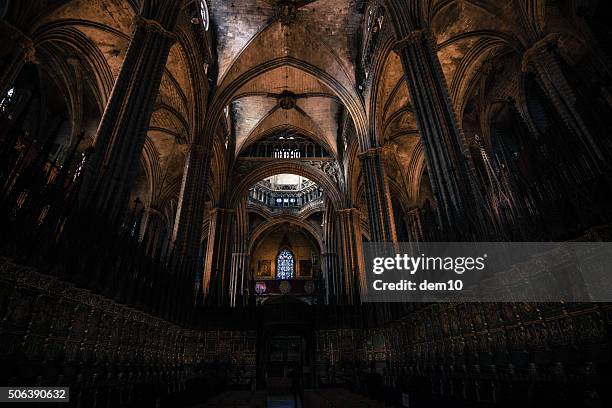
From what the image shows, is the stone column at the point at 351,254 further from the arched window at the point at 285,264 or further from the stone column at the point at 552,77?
the arched window at the point at 285,264

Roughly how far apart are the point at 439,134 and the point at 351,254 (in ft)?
37.8

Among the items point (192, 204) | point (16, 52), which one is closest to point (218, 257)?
point (192, 204)

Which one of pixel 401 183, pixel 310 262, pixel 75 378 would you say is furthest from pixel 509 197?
pixel 310 262

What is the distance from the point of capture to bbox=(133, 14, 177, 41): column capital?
8.91 m

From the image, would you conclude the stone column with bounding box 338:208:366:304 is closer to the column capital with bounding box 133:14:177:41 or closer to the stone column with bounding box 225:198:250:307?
the stone column with bounding box 225:198:250:307

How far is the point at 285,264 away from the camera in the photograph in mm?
31703

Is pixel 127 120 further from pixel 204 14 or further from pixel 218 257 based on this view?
pixel 218 257

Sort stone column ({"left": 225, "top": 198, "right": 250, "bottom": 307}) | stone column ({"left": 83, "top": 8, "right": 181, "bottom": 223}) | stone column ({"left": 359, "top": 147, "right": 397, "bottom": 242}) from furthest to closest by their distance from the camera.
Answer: stone column ({"left": 225, "top": 198, "right": 250, "bottom": 307})
stone column ({"left": 359, "top": 147, "right": 397, "bottom": 242})
stone column ({"left": 83, "top": 8, "right": 181, "bottom": 223})

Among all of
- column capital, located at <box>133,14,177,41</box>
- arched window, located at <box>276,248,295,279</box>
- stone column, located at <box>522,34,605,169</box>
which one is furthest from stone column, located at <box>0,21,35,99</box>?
arched window, located at <box>276,248,295,279</box>

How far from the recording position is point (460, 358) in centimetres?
639

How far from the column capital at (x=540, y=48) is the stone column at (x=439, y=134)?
309cm

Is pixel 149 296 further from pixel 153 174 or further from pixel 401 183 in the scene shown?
pixel 401 183

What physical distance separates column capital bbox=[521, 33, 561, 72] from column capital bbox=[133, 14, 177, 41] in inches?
438

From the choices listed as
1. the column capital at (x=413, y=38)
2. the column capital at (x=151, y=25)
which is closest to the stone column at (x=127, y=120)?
the column capital at (x=151, y=25)
